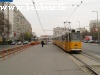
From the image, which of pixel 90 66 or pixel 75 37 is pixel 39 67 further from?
pixel 75 37

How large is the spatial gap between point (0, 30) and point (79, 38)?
43.8 m

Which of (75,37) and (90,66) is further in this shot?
(75,37)

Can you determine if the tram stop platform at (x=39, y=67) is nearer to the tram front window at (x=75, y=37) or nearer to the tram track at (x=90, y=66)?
the tram track at (x=90, y=66)

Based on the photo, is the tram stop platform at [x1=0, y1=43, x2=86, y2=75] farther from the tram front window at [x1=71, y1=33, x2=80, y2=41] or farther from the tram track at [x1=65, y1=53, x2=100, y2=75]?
the tram front window at [x1=71, y1=33, x2=80, y2=41]

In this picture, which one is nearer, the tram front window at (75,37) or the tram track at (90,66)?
the tram track at (90,66)

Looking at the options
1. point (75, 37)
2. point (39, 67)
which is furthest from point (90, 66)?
point (75, 37)

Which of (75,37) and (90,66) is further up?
(75,37)

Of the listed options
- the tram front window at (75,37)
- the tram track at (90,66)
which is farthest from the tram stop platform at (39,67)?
the tram front window at (75,37)

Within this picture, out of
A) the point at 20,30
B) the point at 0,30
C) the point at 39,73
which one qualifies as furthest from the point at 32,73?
the point at 20,30

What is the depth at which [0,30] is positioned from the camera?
68.6 metres

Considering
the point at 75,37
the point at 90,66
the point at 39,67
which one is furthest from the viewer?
the point at 75,37

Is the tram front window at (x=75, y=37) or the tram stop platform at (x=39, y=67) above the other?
the tram front window at (x=75, y=37)

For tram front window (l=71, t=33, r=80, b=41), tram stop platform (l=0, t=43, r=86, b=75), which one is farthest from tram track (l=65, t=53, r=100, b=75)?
tram front window (l=71, t=33, r=80, b=41)

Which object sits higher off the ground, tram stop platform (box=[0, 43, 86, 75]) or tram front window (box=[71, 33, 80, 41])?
tram front window (box=[71, 33, 80, 41])
